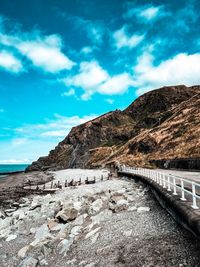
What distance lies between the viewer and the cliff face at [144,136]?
79438 mm

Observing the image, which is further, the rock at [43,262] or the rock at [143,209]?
the rock at [143,209]

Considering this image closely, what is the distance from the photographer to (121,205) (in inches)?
679

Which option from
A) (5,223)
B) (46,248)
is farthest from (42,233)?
(5,223)

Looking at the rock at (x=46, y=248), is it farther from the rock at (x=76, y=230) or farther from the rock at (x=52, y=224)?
the rock at (x=52, y=224)

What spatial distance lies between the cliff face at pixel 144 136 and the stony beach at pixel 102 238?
148 ft

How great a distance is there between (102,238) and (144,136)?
323 feet

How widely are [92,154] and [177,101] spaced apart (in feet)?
225

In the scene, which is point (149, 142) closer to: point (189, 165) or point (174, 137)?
point (174, 137)

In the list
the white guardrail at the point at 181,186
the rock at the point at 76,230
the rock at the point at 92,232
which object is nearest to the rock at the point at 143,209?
the white guardrail at the point at 181,186

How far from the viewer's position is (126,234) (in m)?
12.0

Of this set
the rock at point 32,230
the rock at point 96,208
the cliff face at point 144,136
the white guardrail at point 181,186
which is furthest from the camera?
the cliff face at point 144,136

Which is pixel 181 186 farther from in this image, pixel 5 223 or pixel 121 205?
pixel 5 223

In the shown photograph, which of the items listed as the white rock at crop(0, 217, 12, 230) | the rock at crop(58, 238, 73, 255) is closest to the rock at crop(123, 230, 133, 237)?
the rock at crop(58, 238, 73, 255)

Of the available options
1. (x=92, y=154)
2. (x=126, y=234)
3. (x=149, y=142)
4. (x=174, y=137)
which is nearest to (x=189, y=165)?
(x=126, y=234)
